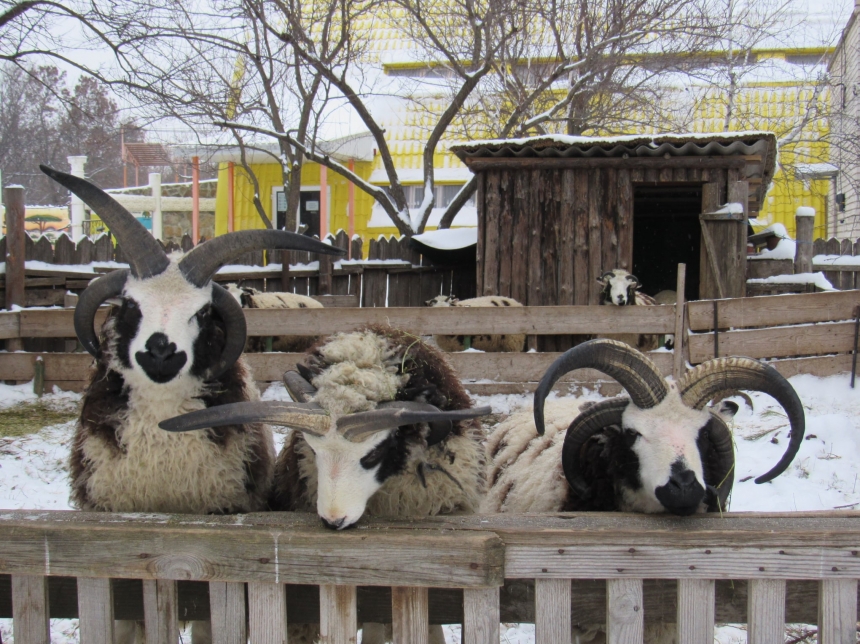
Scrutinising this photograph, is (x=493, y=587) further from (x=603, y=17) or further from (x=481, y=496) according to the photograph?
(x=603, y=17)

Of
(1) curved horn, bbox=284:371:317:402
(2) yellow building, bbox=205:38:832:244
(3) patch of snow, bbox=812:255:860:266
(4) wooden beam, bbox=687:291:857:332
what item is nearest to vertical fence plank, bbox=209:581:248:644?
(1) curved horn, bbox=284:371:317:402

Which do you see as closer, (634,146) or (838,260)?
(634,146)

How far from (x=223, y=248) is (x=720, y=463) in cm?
252

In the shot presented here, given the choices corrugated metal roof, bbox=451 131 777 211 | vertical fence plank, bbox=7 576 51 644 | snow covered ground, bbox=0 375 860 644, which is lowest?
snow covered ground, bbox=0 375 860 644

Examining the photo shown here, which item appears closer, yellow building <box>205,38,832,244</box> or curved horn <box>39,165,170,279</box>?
curved horn <box>39,165,170,279</box>

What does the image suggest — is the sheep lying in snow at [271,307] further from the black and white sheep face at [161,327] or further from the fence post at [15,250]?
the black and white sheep face at [161,327]

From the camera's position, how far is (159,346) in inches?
122

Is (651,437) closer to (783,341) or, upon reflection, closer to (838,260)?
(783,341)

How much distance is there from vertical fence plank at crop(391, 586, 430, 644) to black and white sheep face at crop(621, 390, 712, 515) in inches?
42.6

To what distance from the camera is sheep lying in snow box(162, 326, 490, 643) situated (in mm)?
2756

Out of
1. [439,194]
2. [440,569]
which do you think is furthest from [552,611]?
[439,194]

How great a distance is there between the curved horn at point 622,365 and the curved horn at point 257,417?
37.4 inches

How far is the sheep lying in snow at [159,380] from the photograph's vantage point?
322 centimetres

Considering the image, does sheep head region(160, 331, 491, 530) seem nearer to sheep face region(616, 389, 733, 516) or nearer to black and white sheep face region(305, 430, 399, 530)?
black and white sheep face region(305, 430, 399, 530)
